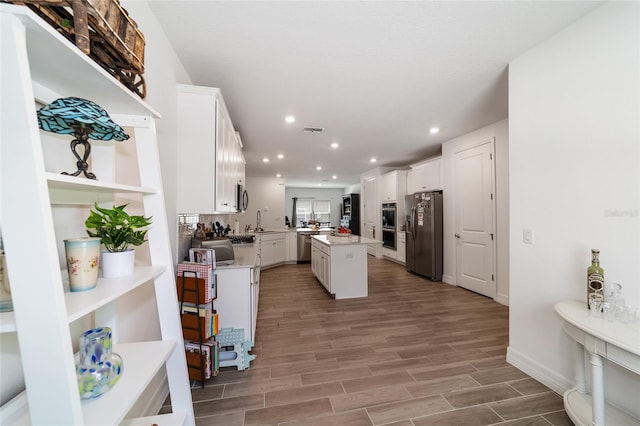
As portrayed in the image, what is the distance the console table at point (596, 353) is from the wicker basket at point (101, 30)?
2424 millimetres

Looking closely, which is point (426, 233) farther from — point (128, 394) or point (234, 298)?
point (128, 394)

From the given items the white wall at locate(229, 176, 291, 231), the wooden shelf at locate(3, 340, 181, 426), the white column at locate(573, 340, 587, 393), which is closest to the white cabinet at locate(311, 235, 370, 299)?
the white column at locate(573, 340, 587, 393)

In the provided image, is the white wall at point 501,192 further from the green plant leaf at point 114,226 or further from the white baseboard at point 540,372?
the green plant leaf at point 114,226

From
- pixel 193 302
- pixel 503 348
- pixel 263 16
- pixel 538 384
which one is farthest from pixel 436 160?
pixel 193 302

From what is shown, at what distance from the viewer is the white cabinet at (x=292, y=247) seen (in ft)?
22.1

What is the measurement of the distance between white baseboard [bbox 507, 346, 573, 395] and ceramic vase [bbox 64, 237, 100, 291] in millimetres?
2818

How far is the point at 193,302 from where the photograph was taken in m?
1.87

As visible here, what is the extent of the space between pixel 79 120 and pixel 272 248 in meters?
5.47

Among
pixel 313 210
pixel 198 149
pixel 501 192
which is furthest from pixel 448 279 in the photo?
pixel 313 210

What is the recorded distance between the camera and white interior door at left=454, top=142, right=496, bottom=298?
12.5ft

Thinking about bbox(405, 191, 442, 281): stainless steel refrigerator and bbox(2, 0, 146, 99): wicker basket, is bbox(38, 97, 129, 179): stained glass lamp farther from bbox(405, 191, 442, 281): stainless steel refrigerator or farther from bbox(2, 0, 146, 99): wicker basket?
bbox(405, 191, 442, 281): stainless steel refrigerator

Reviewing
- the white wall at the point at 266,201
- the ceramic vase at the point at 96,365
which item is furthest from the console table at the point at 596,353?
the white wall at the point at 266,201

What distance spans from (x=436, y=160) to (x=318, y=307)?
3.54 meters

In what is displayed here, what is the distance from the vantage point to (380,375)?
6.70 ft
